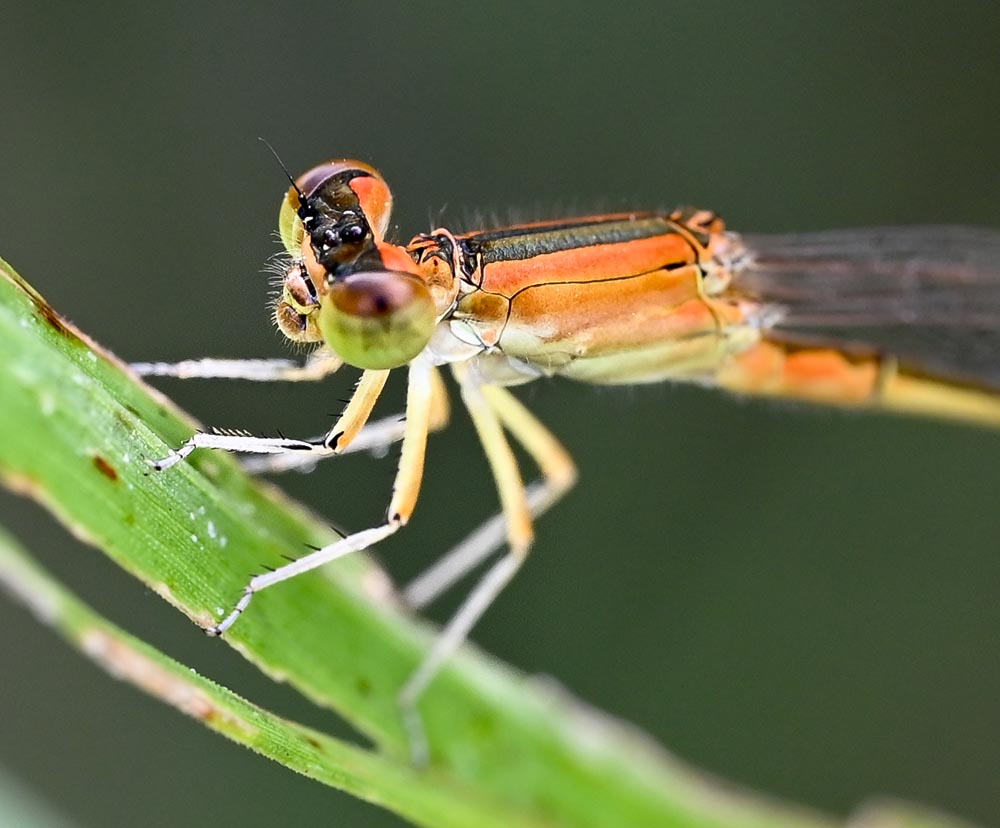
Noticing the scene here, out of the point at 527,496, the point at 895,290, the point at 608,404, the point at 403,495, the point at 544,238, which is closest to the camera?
the point at 403,495

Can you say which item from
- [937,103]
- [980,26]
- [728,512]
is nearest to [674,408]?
[728,512]

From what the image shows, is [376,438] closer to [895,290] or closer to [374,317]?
[374,317]

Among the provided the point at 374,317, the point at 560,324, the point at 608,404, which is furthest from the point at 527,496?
the point at 374,317

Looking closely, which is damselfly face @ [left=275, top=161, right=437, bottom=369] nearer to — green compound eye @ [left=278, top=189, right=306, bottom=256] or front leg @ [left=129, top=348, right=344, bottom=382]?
green compound eye @ [left=278, top=189, right=306, bottom=256]

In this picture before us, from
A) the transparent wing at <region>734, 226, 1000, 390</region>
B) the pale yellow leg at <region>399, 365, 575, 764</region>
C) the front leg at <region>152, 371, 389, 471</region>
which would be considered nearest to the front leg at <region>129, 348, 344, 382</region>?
the front leg at <region>152, 371, 389, 471</region>

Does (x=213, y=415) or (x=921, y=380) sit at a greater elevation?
(x=921, y=380)

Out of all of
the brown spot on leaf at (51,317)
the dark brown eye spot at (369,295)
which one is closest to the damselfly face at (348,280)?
the dark brown eye spot at (369,295)

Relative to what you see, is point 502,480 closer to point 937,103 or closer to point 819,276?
point 819,276

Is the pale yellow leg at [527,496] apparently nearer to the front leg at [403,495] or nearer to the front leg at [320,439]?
the front leg at [403,495]
